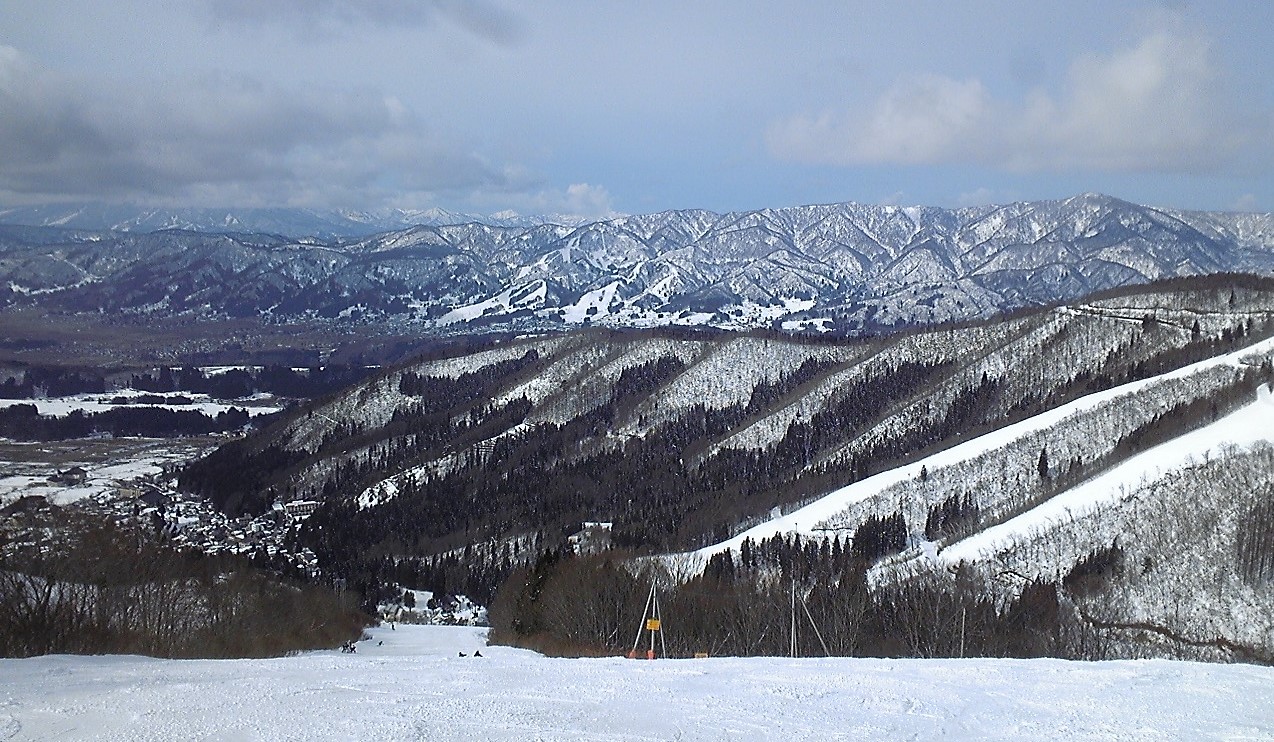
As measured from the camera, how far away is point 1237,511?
75000 millimetres

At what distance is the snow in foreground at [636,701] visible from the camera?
17484mm

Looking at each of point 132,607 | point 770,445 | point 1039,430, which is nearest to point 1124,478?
point 1039,430

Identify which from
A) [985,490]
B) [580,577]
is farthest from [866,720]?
[985,490]

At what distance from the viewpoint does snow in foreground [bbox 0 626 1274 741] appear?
17484 millimetres

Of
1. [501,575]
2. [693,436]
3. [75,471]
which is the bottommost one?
[501,575]

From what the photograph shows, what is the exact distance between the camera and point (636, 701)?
66.8ft

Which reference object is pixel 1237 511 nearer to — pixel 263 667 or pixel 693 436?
pixel 263 667

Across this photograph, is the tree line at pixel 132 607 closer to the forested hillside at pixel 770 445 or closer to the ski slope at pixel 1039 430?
the forested hillside at pixel 770 445

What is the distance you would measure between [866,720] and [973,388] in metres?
144

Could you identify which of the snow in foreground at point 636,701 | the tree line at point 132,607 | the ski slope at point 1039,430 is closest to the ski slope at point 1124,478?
the ski slope at point 1039,430

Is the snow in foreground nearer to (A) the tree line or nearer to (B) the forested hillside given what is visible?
(A) the tree line

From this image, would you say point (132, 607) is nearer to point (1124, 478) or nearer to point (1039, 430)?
point (1124, 478)

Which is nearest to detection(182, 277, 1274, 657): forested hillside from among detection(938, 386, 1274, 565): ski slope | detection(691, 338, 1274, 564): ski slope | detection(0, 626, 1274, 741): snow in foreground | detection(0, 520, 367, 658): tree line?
detection(691, 338, 1274, 564): ski slope

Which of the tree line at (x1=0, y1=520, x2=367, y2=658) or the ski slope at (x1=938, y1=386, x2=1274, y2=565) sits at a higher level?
the ski slope at (x1=938, y1=386, x2=1274, y2=565)
